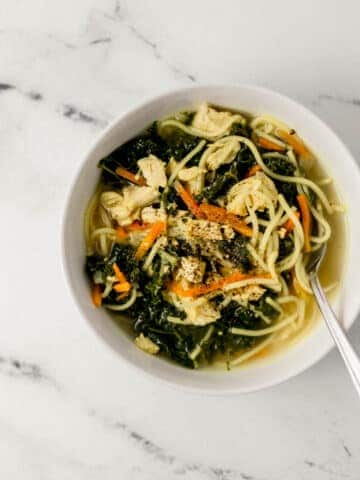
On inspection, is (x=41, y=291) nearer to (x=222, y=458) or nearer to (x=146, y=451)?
(x=146, y=451)

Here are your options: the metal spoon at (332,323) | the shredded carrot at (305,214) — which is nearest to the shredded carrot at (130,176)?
the shredded carrot at (305,214)

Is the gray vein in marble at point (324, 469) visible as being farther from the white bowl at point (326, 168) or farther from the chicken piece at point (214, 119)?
the chicken piece at point (214, 119)

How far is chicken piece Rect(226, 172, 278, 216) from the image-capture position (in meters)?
2.81

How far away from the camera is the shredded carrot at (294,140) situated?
9.64 ft

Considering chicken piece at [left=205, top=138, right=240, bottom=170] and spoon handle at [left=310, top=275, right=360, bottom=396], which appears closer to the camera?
spoon handle at [left=310, top=275, right=360, bottom=396]

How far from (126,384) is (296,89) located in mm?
1533

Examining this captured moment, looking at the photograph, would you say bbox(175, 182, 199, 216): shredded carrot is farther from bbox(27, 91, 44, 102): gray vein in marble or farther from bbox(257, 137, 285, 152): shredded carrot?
bbox(27, 91, 44, 102): gray vein in marble

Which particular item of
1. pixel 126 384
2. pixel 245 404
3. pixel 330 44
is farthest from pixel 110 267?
pixel 330 44

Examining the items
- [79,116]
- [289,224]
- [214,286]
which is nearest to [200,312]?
[214,286]

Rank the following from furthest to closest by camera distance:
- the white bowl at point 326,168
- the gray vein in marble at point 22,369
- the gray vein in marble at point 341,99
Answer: the gray vein in marble at point 22,369 → the gray vein in marble at point 341,99 → the white bowl at point 326,168

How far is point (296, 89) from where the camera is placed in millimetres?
3143

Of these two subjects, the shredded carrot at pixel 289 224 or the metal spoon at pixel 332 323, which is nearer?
the metal spoon at pixel 332 323

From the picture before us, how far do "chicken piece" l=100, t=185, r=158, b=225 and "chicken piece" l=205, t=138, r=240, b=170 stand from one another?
26 cm

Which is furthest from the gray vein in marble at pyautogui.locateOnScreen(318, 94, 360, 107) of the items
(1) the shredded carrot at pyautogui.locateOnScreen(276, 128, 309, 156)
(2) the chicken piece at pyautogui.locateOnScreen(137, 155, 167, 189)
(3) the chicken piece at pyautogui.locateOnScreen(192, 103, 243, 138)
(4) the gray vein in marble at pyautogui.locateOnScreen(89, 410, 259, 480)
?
(4) the gray vein in marble at pyautogui.locateOnScreen(89, 410, 259, 480)
